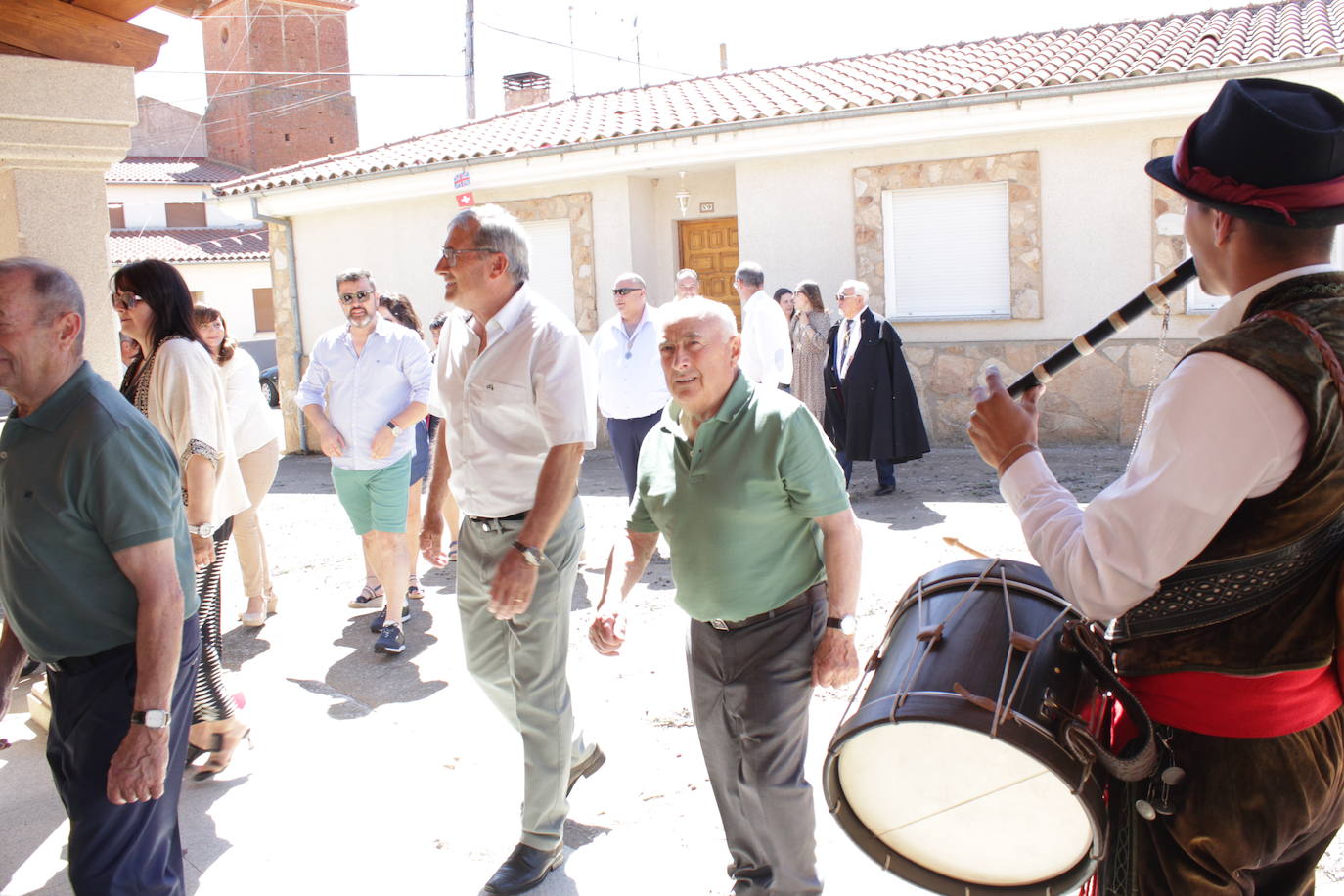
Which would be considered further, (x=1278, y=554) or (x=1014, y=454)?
(x=1014, y=454)

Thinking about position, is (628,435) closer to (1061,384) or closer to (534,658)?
(534,658)

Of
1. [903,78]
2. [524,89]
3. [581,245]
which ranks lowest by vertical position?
[581,245]

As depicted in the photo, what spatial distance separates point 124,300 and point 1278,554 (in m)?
3.84

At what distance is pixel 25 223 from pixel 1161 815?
4385 millimetres

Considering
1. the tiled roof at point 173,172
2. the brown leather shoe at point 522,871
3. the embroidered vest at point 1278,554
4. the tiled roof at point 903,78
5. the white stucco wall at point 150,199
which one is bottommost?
the brown leather shoe at point 522,871

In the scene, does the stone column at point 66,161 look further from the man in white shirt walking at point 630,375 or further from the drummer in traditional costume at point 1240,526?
the drummer in traditional costume at point 1240,526

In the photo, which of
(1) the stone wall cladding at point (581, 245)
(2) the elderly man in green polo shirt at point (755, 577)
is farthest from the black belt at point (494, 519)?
(1) the stone wall cladding at point (581, 245)

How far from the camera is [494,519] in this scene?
343cm

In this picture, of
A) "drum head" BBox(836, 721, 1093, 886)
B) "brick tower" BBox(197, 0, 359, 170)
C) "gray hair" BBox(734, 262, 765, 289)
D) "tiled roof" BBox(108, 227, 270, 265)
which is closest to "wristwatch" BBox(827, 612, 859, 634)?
"drum head" BBox(836, 721, 1093, 886)

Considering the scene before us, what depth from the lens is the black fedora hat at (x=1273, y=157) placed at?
1.67 metres

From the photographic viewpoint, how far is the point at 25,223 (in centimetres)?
427

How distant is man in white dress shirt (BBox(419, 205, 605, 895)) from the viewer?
330 cm

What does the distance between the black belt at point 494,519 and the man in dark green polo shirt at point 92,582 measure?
1071 millimetres

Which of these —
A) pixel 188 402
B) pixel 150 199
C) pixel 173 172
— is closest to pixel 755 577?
pixel 188 402
